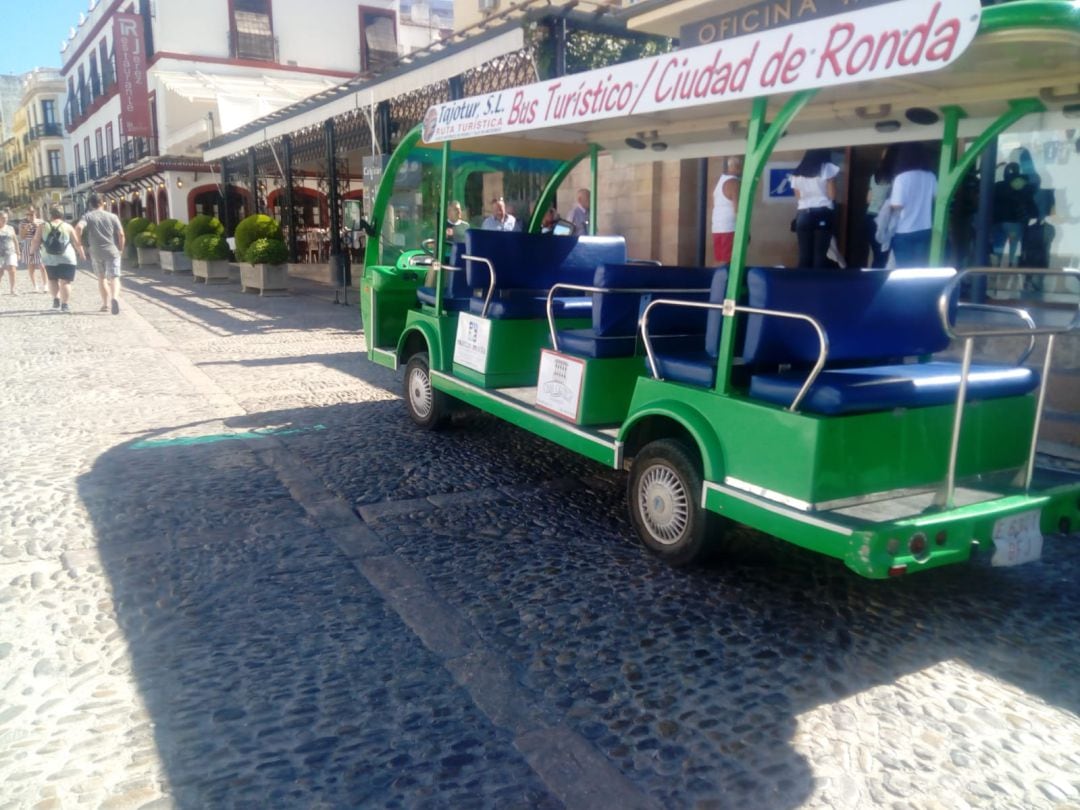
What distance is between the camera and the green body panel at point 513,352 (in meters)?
5.52

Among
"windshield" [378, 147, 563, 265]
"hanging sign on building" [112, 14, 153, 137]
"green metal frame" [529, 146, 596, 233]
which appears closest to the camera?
"green metal frame" [529, 146, 596, 233]

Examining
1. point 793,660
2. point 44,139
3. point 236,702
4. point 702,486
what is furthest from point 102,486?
point 44,139

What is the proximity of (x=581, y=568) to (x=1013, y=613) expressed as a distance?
5.91ft

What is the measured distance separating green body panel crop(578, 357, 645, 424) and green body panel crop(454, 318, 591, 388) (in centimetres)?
90

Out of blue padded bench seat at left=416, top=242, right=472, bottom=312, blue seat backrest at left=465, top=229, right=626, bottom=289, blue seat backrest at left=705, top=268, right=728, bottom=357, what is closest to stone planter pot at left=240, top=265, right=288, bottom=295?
blue padded bench seat at left=416, top=242, right=472, bottom=312

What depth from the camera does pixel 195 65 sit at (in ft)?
99.4

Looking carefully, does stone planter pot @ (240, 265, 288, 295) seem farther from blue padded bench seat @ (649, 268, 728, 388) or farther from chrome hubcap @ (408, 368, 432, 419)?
blue padded bench seat @ (649, 268, 728, 388)

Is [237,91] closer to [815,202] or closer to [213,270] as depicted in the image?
[213,270]

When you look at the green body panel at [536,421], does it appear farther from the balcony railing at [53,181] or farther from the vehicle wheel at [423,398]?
the balcony railing at [53,181]

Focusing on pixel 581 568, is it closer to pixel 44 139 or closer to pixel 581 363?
pixel 581 363

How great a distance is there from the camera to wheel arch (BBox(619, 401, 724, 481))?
367cm

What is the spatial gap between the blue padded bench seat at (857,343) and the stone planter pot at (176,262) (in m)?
21.9

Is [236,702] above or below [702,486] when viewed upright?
below

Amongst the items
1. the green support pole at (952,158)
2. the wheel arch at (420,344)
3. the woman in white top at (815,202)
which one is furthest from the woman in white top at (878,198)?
the wheel arch at (420,344)
